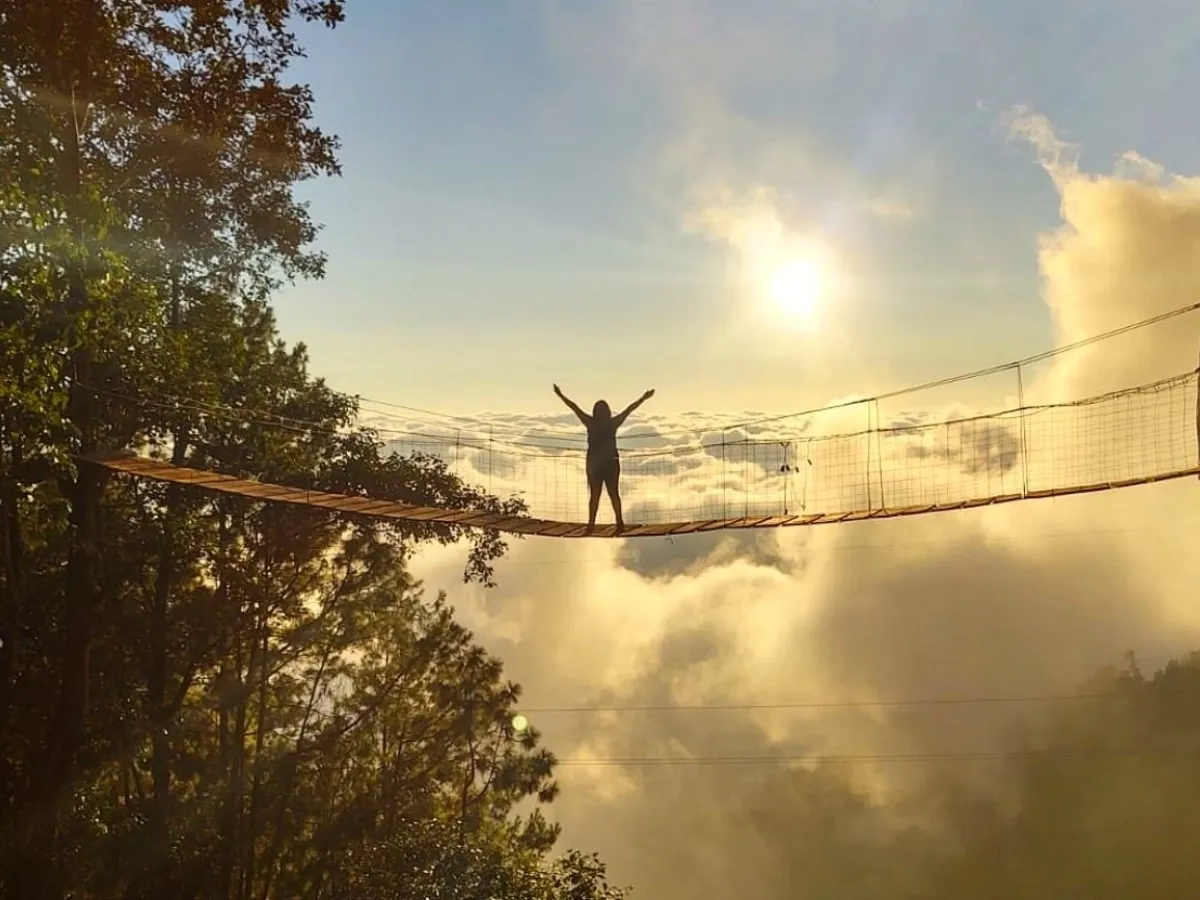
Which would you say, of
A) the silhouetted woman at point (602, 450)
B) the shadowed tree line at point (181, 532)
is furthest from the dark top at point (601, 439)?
the shadowed tree line at point (181, 532)

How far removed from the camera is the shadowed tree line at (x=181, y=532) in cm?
606

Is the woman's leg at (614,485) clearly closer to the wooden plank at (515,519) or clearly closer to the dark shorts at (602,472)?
the dark shorts at (602,472)

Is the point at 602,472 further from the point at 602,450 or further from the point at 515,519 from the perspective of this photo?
the point at 515,519

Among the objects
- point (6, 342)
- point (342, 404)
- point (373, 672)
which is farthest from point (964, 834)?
point (6, 342)

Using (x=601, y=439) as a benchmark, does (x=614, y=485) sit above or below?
below

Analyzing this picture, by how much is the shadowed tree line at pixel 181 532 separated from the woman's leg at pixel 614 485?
2.59 meters

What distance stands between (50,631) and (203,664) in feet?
8.48

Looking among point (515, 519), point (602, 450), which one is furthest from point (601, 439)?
point (515, 519)

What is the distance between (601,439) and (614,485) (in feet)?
1.15

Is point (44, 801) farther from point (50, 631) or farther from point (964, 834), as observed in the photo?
point (964, 834)

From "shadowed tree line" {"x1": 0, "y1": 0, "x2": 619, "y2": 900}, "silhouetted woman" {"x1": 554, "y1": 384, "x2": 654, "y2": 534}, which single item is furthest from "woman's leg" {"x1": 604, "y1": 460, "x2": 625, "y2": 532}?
"shadowed tree line" {"x1": 0, "y1": 0, "x2": 619, "y2": 900}

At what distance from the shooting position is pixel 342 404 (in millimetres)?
10289

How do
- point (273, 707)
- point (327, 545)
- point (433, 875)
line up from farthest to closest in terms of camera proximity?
point (273, 707)
point (327, 545)
point (433, 875)

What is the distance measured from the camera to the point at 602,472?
23.5ft
